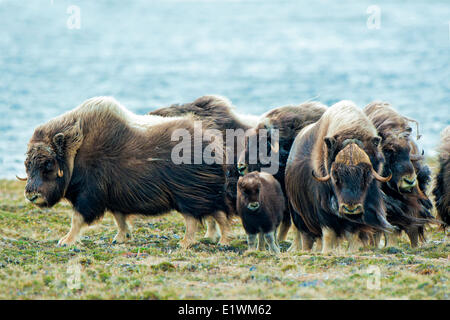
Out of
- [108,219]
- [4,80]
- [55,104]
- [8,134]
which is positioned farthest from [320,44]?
[108,219]

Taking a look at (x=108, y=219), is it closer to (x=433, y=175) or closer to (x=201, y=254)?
(x=201, y=254)

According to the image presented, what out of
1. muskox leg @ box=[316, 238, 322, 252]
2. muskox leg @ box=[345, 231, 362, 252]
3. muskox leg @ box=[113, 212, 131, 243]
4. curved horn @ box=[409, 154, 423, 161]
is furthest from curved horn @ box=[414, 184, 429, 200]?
muskox leg @ box=[113, 212, 131, 243]

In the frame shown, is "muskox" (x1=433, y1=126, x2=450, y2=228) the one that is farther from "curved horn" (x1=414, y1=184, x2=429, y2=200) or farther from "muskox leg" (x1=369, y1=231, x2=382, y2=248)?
"muskox leg" (x1=369, y1=231, x2=382, y2=248)

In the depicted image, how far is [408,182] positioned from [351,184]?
2.94 feet

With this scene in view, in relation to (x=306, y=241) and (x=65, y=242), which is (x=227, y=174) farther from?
(x=65, y=242)

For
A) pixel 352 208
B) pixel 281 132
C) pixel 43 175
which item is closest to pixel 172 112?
pixel 281 132

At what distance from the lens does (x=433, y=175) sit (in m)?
6.81

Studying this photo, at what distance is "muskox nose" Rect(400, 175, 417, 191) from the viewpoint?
5840 mm

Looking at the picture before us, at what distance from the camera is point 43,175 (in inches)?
252

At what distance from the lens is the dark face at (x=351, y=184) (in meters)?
5.15

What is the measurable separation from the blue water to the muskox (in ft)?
40.5

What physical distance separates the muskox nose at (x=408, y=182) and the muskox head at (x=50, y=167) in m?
2.77

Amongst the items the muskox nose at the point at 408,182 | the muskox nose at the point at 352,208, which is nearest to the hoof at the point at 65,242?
the muskox nose at the point at 352,208
